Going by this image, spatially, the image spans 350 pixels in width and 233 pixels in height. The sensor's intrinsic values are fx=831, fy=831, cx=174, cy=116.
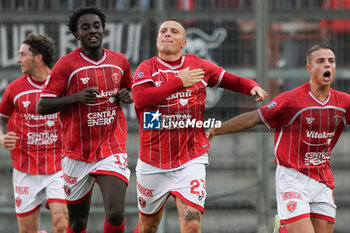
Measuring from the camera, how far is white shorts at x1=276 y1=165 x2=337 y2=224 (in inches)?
285

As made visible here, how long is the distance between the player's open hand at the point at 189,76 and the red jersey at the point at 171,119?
119 mm

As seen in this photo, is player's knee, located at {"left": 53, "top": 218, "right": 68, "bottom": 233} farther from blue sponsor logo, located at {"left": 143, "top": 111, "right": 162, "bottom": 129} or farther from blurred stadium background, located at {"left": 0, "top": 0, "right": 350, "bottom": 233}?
blue sponsor logo, located at {"left": 143, "top": 111, "right": 162, "bottom": 129}

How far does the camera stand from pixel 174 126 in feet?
23.2

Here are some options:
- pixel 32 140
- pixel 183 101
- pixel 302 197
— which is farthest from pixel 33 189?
pixel 302 197

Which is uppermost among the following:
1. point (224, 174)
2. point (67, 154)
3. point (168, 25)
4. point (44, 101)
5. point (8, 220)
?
point (168, 25)

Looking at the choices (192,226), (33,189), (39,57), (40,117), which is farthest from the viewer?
(39,57)

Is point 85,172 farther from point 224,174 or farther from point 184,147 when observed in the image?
point 224,174

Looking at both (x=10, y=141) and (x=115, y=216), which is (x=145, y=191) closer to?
(x=115, y=216)

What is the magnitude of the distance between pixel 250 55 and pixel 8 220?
11.2 ft

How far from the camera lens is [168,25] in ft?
23.8

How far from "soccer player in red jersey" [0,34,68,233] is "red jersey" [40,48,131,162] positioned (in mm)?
961

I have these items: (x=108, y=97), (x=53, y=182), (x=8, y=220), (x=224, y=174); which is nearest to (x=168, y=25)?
(x=108, y=97)

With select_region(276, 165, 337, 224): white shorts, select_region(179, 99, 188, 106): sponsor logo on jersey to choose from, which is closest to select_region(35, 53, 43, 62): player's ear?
select_region(179, 99, 188, 106): sponsor logo on jersey

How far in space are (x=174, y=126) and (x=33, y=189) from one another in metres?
2.08
